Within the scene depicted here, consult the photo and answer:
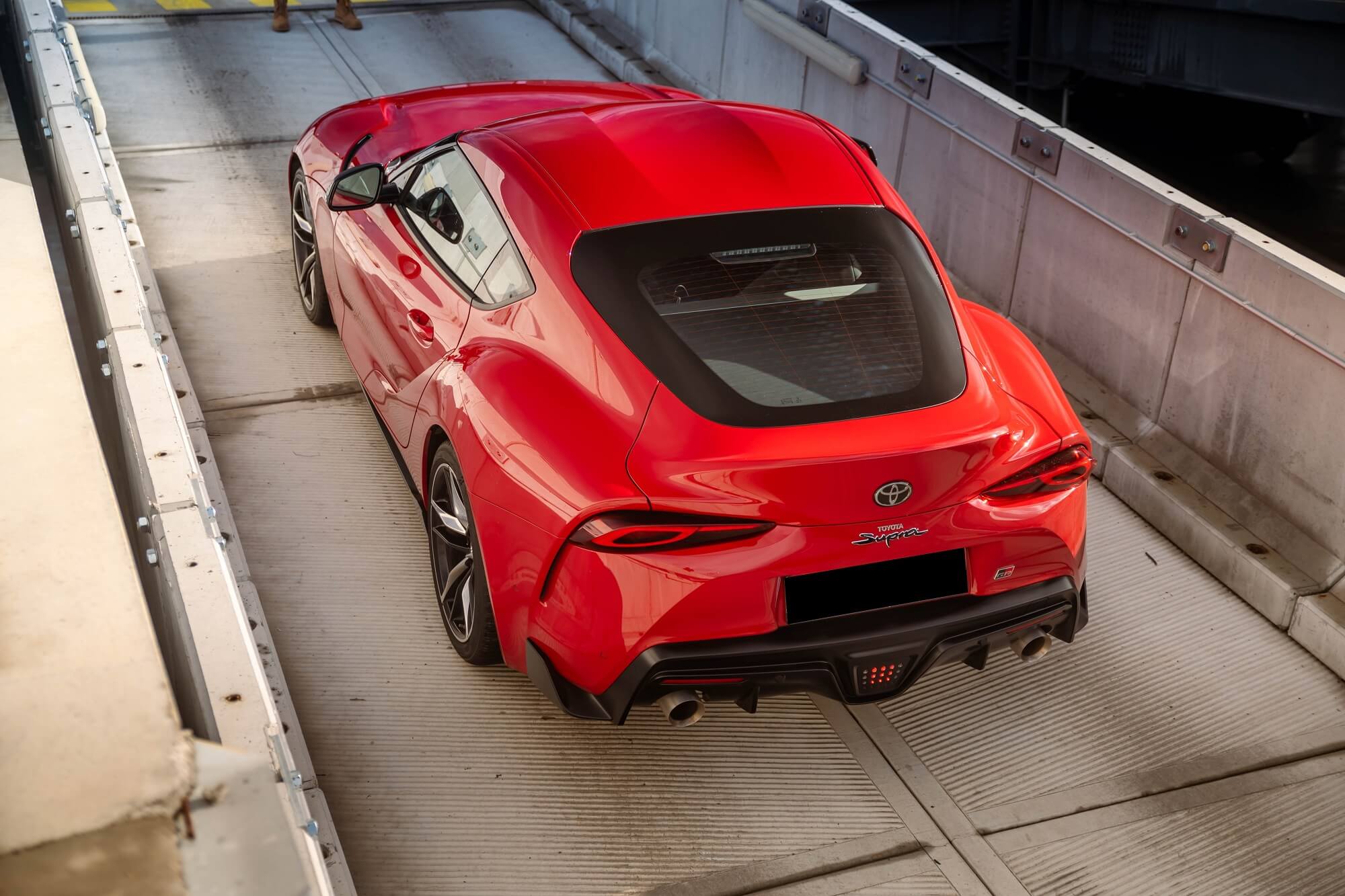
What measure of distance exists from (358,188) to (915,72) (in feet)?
12.3

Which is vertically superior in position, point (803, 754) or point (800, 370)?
point (800, 370)

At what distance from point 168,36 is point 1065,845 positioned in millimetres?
10084

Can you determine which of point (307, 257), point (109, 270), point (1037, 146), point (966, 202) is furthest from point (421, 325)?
point (966, 202)

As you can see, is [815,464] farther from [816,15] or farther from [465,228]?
[816,15]

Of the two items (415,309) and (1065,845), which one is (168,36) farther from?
(1065,845)

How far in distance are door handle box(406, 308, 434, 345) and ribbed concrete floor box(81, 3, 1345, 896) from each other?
3.10 feet

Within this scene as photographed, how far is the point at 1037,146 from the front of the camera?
619 cm

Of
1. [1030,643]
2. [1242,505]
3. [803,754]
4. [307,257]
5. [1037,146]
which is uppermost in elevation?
[1037,146]

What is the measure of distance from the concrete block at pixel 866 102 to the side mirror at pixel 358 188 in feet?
12.2

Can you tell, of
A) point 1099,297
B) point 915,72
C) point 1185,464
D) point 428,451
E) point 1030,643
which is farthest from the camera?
point 915,72

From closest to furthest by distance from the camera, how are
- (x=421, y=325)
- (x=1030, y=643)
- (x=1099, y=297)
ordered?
1. (x=1030, y=643)
2. (x=421, y=325)
3. (x=1099, y=297)

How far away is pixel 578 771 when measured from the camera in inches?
157

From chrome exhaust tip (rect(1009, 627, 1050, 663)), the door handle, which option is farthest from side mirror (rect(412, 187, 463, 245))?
chrome exhaust tip (rect(1009, 627, 1050, 663))

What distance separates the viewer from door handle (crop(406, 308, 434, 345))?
4309 millimetres
